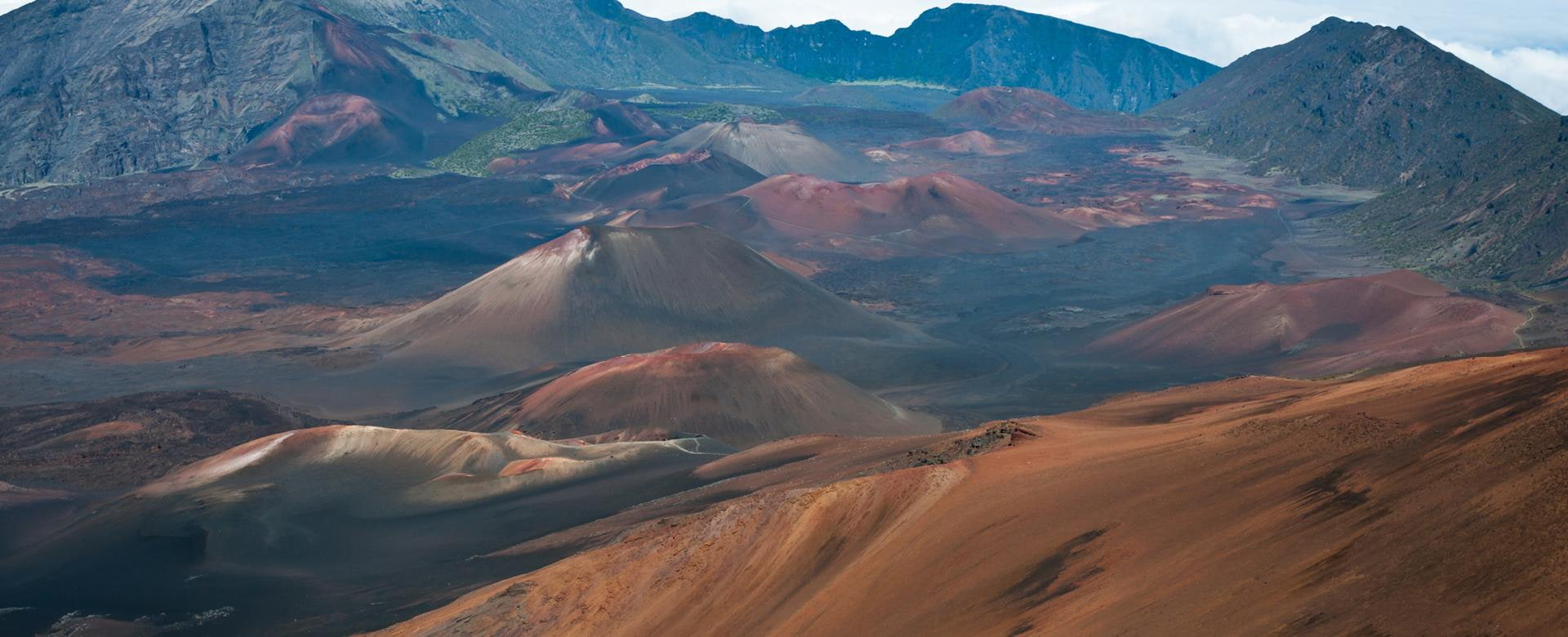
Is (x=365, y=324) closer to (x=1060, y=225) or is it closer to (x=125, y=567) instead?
(x=125, y=567)

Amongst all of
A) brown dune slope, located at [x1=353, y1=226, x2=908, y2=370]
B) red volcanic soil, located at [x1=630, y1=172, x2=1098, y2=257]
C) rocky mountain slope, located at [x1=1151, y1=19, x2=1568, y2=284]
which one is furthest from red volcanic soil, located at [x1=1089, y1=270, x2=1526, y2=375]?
red volcanic soil, located at [x1=630, y1=172, x2=1098, y2=257]

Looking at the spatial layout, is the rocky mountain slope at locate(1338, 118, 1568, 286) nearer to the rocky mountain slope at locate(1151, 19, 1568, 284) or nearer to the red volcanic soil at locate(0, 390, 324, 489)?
Answer: the rocky mountain slope at locate(1151, 19, 1568, 284)

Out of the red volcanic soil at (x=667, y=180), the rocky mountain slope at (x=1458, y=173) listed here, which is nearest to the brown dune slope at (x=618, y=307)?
the rocky mountain slope at (x=1458, y=173)

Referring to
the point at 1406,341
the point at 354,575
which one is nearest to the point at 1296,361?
the point at 1406,341

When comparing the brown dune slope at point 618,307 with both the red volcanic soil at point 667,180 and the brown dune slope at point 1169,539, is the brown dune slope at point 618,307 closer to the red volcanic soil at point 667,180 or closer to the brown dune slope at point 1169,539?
the brown dune slope at point 1169,539

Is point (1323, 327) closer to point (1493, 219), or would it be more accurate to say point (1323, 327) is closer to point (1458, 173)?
point (1493, 219)

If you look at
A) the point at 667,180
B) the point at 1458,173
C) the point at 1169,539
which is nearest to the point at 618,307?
the point at 1169,539
